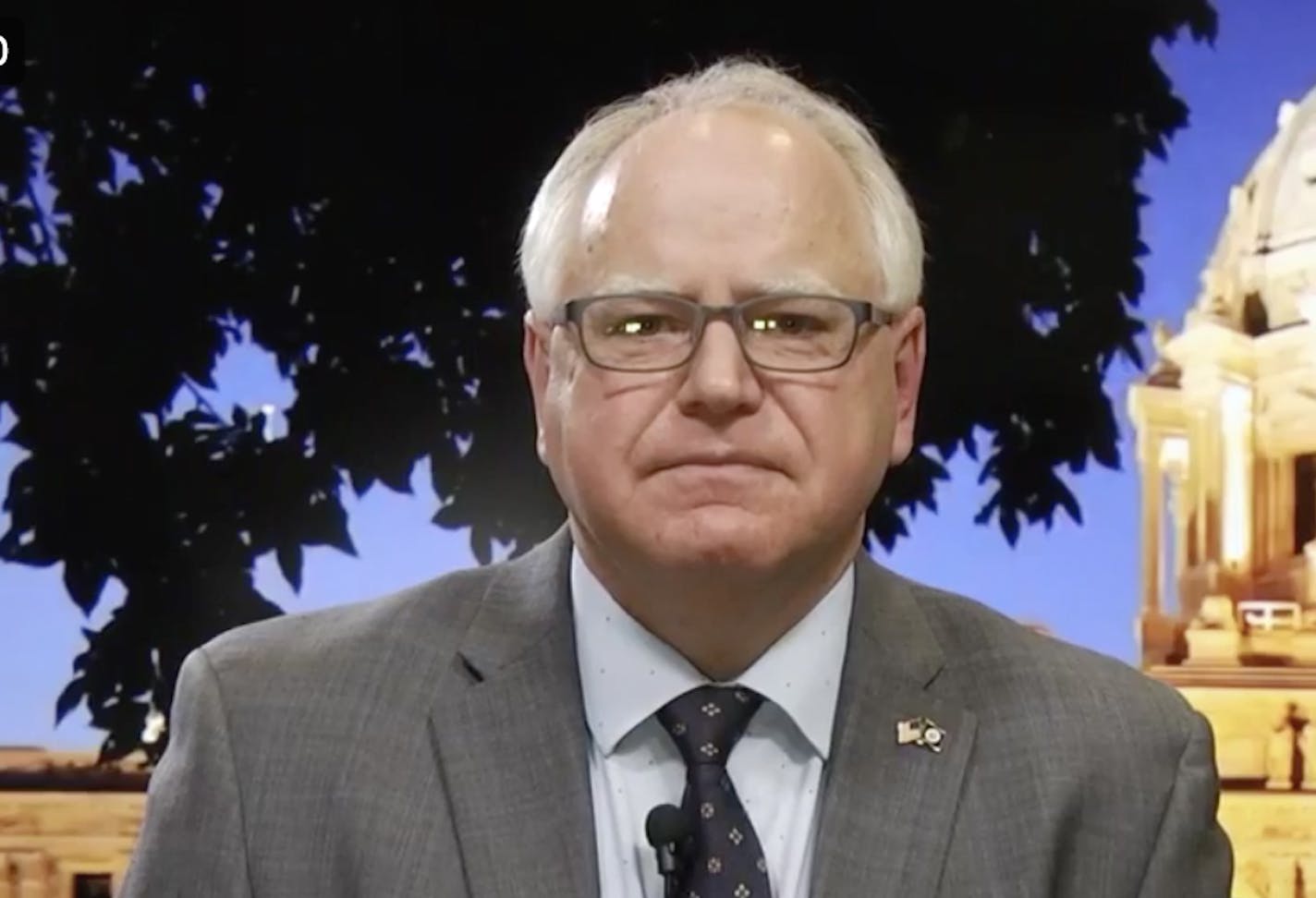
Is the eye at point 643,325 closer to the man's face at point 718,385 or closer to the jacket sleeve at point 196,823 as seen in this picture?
the man's face at point 718,385

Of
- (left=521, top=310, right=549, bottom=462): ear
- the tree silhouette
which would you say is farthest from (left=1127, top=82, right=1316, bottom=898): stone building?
(left=521, top=310, right=549, bottom=462): ear

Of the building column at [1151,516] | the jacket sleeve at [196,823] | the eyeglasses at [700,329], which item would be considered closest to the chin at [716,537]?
the eyeglasses at [700,329]

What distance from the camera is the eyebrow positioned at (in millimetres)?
1338

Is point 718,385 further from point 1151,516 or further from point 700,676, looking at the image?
point 1151,516

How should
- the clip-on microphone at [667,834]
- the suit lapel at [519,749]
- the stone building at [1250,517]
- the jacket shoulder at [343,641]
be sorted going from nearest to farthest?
the clip-on microphone at [667,834]
the suit lapel at [519,749]
the jacket shoulder at [343,641]
the stone building at [1250,517]

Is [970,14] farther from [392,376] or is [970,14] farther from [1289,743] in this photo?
[1289,743]

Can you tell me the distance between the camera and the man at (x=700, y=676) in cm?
134

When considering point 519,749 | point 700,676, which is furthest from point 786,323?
point 519,749

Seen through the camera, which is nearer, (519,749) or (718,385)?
(718,385)

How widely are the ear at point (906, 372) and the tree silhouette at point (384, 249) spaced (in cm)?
97

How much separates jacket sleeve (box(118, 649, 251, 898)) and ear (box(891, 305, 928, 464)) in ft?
2.20

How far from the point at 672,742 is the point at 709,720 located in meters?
0.04

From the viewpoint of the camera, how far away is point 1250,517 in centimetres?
245

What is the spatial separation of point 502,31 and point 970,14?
76 centimetres
